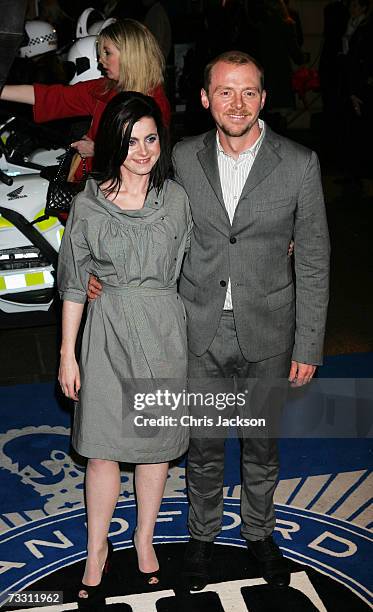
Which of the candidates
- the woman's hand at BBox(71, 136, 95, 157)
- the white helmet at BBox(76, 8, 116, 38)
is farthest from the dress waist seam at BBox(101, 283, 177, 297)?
the white helmet at BBox(76, 8, 116, 38)

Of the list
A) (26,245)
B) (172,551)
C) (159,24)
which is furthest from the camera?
(159,24)

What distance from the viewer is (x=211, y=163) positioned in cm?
348

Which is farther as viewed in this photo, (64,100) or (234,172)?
(64,100)

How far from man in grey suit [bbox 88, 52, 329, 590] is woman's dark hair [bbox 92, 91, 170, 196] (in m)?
0.23

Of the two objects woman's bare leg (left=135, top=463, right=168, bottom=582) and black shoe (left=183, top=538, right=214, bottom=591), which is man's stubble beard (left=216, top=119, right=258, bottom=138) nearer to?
woman's bare leg (left=135, top=463, right=168, bottom=582)

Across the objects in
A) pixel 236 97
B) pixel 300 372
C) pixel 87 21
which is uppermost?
pixel 236 97

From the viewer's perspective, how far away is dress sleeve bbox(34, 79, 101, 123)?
15.8ft

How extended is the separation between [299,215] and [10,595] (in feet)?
5.91

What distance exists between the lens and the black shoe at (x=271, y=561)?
3688 millimetres

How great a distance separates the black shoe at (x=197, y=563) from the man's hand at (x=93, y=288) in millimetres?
1102

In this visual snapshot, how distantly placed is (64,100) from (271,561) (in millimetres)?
2538

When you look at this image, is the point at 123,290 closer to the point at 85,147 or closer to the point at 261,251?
the point at 261,251

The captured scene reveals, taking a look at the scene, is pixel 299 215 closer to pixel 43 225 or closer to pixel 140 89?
pixel 140 89

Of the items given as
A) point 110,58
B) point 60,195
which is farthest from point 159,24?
point 110,58
